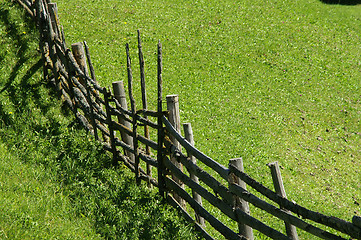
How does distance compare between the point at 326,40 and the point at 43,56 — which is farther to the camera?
the point at 326,40

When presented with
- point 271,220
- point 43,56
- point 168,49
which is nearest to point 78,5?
point 168,49

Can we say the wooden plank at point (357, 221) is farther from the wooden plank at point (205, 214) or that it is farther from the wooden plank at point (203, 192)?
the wooden plank at point (205, 214)


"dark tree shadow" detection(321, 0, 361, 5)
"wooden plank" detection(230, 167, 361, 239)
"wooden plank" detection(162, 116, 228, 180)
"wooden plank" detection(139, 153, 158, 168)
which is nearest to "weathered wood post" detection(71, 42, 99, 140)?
"wooden plank" detection(139, 153, 158, 168)

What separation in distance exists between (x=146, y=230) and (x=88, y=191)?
1214mm

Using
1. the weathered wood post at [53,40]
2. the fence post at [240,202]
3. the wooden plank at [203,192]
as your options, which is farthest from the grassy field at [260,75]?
the fence post at [240,202]

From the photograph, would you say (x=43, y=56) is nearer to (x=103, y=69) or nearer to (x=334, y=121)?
(x=103, y=69)

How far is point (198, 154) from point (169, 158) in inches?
52.2

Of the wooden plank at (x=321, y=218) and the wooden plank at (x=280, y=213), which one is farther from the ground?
the wooden plank at (x=321, y=218)

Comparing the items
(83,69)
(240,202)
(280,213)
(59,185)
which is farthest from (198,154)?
(83,69)

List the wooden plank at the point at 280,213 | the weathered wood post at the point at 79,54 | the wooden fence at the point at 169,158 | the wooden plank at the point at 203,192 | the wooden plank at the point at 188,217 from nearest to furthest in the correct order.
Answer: the wooden plank at the point at 280,213 < the wooden fence at the point at 169,158 < the wooden plank at the point at 203,192 < the wooden plank at the point at 188,217 < the weathered wood post at the point at 79,54

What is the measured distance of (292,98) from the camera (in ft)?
50.2

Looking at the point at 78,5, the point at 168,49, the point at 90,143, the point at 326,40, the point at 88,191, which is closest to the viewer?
the point at 88,191

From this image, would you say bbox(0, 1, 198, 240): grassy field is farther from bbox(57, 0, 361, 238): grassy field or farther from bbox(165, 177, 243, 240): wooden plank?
bbox(57, 0, 361, 238): grassy field

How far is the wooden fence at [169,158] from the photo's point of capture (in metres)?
5.15
